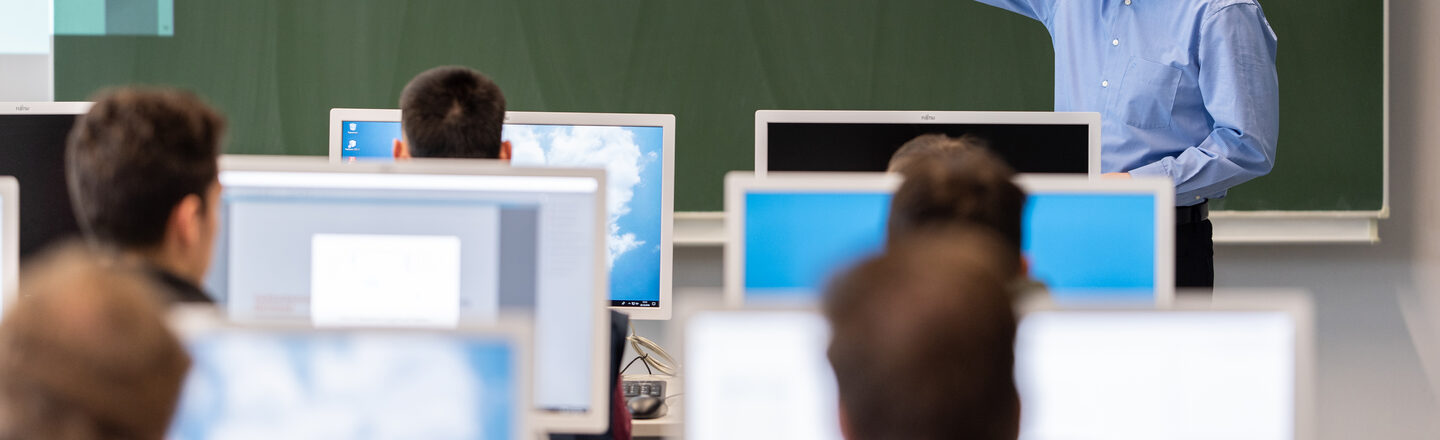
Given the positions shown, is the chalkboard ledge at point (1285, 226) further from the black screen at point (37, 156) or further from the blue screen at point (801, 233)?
the blue screen at point (801, 233)

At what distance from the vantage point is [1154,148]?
2.60 m

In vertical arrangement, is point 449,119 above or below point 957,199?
above

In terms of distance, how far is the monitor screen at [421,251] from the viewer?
1.34 metres

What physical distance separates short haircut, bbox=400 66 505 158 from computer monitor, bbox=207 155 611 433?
0.47 meters

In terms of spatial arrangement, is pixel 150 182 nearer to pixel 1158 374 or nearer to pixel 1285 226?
pixel 1158 374

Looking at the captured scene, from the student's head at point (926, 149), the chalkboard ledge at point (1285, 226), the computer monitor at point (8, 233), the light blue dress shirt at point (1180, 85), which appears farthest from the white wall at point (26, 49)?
the light blue dress shirt at point (1180, 85)

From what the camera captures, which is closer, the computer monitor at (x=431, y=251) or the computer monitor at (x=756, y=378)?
the computer monitor at (x=756, y=378)

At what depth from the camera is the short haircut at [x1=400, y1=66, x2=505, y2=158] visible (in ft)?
6.08

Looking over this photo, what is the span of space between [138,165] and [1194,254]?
2.09 metres

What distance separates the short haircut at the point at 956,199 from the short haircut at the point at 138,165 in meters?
0.79

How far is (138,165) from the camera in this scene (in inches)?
52.1

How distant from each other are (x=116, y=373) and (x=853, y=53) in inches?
110

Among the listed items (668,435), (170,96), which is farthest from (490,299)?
(668,435)

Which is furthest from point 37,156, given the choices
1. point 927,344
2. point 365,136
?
point 927,344
